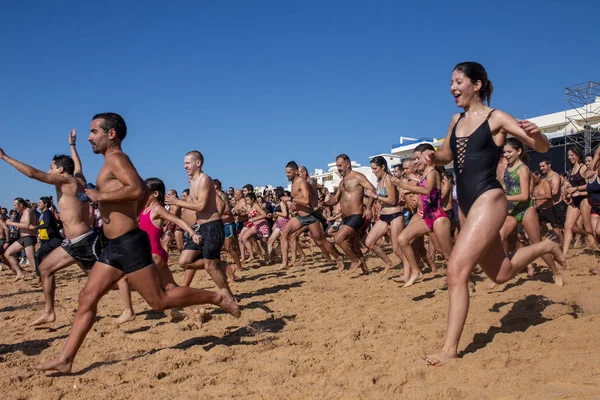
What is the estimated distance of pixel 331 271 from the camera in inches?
430

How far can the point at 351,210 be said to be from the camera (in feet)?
A: 31.7

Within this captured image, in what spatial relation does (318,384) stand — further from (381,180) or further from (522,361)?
(381,180)

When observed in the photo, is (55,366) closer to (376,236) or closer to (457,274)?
(457,274)

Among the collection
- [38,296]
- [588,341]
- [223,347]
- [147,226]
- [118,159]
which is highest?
[118,159]

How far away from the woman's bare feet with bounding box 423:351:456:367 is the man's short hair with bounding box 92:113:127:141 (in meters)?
3.14

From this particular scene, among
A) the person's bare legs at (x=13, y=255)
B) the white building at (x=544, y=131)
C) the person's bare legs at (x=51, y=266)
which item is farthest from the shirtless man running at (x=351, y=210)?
the white building at (x=544, y=131)

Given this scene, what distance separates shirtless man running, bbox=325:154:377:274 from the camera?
9.52 metres

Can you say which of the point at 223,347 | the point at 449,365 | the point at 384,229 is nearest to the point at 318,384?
the point at 449,365

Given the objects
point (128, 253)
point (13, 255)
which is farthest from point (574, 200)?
point (13, 255)

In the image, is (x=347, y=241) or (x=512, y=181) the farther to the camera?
(x=347, y=241)

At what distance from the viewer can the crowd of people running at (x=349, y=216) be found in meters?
3.93

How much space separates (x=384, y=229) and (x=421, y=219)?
1.89m

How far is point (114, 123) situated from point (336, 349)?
280 centimetres

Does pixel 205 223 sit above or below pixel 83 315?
above
